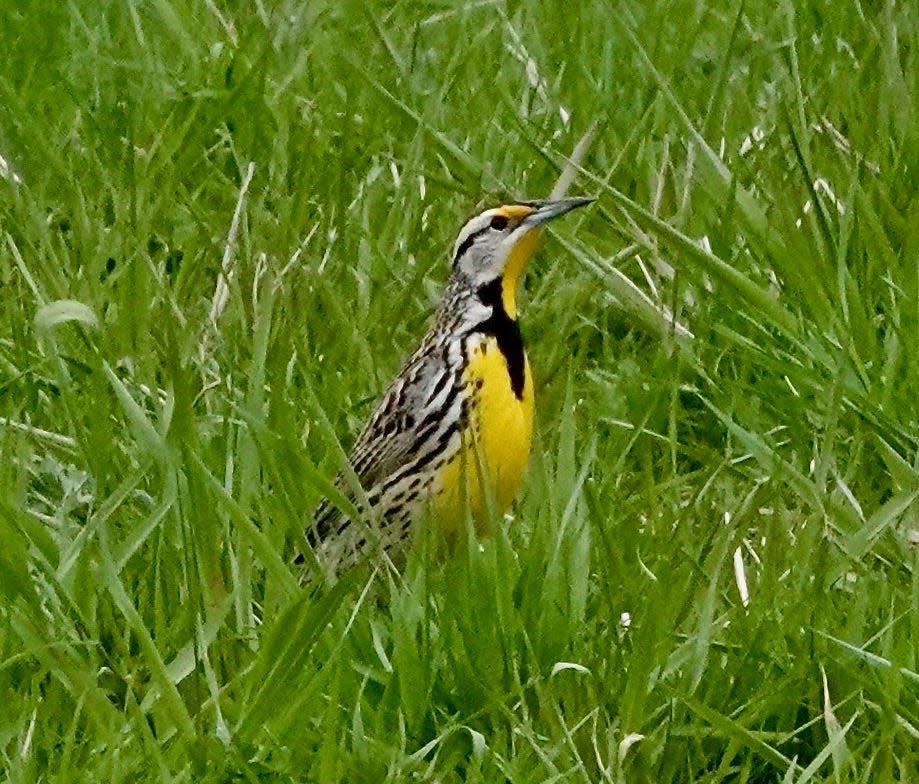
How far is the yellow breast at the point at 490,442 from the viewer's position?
3.76 metres

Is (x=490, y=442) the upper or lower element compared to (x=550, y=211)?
lower

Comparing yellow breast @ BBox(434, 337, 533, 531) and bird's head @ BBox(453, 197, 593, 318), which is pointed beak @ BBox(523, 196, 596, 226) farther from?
yellow breast @ BBox(434, 337, 533, 531)

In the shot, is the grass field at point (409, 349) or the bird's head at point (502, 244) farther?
the bird's head at point (502, 244)

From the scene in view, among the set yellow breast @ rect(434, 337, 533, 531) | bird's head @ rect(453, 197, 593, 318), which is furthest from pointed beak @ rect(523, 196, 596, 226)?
yellow breast @ rect(434, 337, 533, 531)

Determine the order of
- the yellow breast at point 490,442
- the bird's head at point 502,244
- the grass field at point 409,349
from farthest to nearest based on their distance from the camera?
the bird's head at point 502,244 < the yellow breast at point 490,442 < the grass field at point 409,349

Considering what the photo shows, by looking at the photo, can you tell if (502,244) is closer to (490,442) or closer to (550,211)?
(550,211)

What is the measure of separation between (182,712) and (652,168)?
2301mm

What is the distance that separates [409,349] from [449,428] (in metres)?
0.81

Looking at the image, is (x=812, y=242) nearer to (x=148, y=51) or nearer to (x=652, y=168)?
(x=652, y=168)

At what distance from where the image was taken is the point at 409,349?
464cm

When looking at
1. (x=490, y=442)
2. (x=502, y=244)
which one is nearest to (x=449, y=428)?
(x=490, y=442)

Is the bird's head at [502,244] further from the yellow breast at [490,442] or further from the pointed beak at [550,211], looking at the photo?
the yellow breast at [490,442]

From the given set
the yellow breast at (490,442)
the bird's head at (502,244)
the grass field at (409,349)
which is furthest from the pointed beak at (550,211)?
the yellow breast at (490,442)

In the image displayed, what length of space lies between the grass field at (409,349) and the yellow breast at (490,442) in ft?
0.18
